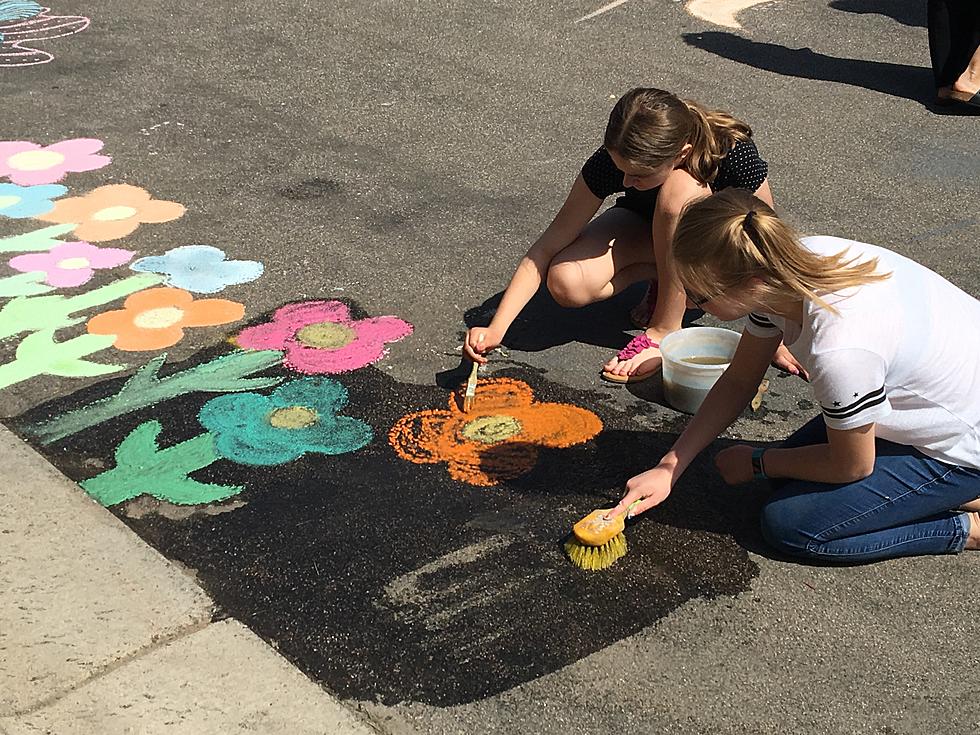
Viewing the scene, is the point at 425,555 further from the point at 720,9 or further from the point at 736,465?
the point at 720,9

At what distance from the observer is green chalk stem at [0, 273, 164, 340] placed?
400 centimetres

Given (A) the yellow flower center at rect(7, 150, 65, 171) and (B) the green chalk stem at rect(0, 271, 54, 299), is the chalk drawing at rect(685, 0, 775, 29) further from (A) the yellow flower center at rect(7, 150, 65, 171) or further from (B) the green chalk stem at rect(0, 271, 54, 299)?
(B) the green chalk stem at rect(0, 271, 54, 299)

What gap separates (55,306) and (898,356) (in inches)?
115

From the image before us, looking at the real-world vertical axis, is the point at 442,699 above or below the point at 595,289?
below

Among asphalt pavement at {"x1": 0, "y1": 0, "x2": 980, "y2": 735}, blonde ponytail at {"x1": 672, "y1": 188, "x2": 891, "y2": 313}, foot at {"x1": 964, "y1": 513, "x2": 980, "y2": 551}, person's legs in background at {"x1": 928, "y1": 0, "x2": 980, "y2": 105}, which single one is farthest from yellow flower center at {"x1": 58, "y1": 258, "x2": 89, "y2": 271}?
person's legs in background at {"x1": 928, "y1": 0, "x2": 980, "y2": 105}

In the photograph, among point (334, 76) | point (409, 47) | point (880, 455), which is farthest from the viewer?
point (409, 47)

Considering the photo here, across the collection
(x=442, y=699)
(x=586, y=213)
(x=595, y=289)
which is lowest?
(x=442, y=699)

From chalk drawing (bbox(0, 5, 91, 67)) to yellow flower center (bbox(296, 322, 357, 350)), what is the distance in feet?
12.8

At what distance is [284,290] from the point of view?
13.9 ft

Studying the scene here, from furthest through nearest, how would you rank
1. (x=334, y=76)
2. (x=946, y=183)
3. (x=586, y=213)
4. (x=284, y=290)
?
(x=334, y=76), (x=946, y=183), (x=284, y=290), (x=586, y=213)

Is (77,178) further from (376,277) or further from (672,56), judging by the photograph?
(672,56)

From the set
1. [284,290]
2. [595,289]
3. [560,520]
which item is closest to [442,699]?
[560,520]

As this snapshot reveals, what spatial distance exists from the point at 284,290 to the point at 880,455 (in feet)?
7.55

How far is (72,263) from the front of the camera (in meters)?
4.46
